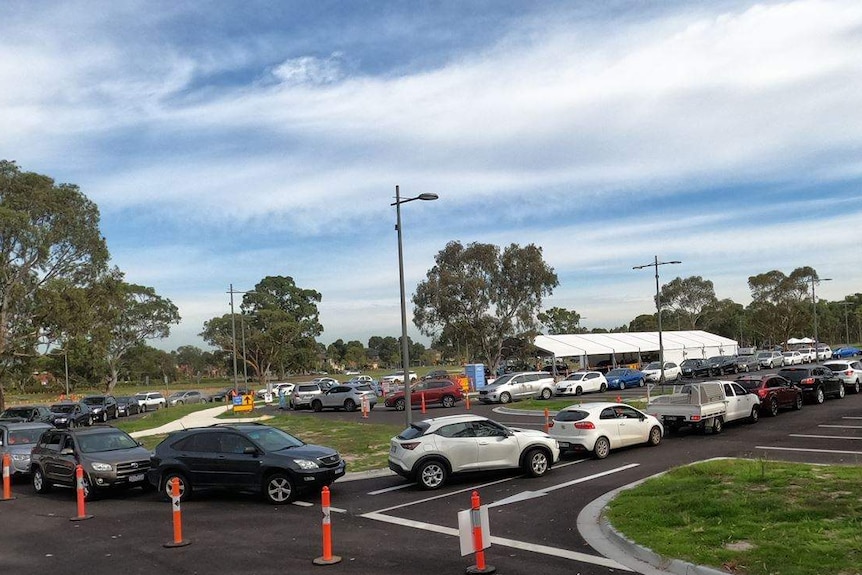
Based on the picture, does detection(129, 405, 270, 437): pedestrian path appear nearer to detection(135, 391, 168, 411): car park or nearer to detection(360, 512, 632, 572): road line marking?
detection(135, 391, 168, 411): car park

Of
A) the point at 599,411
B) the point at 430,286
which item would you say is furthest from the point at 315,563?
the point at 430,286

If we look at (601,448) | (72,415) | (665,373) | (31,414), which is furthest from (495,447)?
(665,373)

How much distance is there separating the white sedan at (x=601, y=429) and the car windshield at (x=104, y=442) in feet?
35.3

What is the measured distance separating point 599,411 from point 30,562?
13.1 m

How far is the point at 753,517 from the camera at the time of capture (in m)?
9.45

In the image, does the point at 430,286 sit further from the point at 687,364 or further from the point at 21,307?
the point at 21,307

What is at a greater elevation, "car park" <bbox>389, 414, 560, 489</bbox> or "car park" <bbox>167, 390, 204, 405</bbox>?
"car park" <bbox>389, 414, 560, 489</bbox>

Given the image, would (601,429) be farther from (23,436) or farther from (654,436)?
(23,436)

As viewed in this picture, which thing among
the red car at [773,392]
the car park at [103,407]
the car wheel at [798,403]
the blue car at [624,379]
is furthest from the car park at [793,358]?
the car park at [103,407]

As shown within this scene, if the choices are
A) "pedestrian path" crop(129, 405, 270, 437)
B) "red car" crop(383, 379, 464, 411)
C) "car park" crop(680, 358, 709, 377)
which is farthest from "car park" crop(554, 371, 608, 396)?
"pedestrian path" crop(129, 405, 270, 437)

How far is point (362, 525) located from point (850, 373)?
3035cm

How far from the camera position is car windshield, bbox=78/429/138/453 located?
54.2ft

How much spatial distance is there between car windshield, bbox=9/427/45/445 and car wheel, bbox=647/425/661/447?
56.7 ft

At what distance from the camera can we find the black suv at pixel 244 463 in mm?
13984
